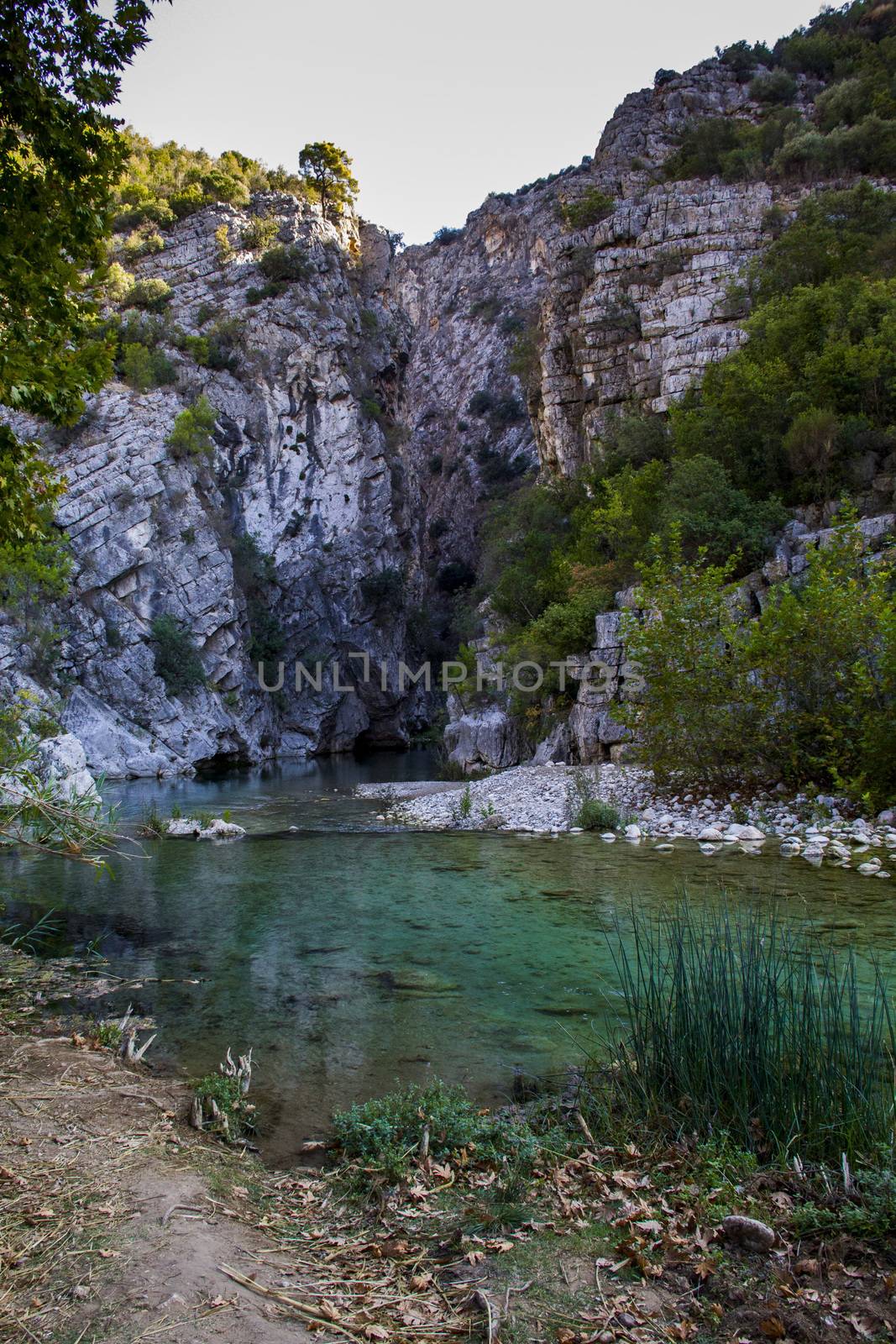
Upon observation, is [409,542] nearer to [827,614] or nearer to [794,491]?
[794,491]

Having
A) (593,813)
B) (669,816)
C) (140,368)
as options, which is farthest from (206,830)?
(140,368)

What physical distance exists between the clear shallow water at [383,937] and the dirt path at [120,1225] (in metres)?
0.56

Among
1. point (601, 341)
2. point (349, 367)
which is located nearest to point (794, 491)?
point (601, 341)

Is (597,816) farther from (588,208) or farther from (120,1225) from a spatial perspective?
(588,208)

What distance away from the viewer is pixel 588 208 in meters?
32.1

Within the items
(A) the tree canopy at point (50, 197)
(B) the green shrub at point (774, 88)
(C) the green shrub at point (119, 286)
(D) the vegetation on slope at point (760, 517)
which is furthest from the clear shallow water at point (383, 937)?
(B) the green shrub at point (774, 88)

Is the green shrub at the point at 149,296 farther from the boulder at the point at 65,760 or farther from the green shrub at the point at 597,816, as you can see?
the green shrub at the point at 597,816

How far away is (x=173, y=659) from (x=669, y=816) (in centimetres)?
2717

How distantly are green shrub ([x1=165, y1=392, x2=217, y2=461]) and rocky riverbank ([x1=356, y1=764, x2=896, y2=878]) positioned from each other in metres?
27.0

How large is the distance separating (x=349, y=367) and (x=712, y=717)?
43021 millimetres

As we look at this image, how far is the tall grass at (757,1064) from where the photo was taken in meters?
2.73

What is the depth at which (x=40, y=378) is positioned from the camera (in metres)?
4.63

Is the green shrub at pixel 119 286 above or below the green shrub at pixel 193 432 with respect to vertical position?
above

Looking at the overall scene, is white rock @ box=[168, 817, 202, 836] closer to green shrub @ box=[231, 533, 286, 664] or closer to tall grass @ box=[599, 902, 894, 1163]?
tall grass @ box=[599, 902, 894, 1163]
